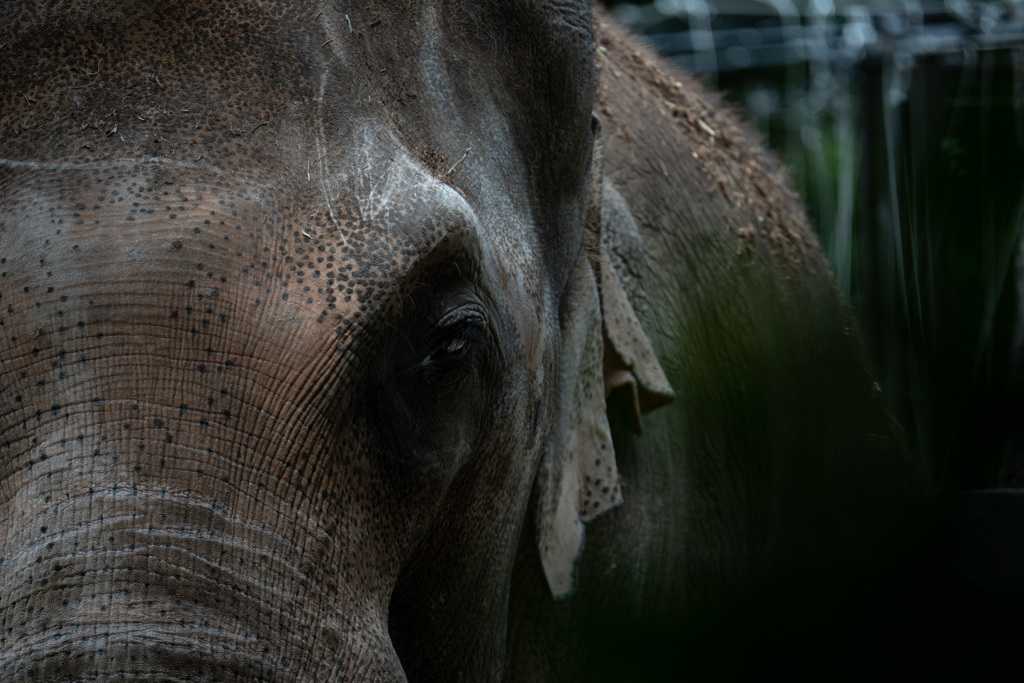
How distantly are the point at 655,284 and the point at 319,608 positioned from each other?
1.44 m

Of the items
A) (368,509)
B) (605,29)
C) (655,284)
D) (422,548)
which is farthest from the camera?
(605,29)

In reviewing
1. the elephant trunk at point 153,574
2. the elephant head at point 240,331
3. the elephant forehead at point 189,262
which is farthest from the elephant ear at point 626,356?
the elephant trunk at point 153,574

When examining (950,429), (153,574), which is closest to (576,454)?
(153,574)

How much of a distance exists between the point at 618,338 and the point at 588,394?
168 mm

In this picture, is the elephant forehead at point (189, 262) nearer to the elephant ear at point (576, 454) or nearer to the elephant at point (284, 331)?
the elephant at point (284, 331)

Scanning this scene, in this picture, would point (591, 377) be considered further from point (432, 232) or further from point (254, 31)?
point (254, 31)

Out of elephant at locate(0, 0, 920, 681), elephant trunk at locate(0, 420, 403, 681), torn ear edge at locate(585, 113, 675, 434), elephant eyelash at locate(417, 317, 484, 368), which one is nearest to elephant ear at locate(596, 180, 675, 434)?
torn ear edge at locate(585, 113, 675, 434)

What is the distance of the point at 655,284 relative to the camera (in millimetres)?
2305

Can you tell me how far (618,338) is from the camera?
189cm

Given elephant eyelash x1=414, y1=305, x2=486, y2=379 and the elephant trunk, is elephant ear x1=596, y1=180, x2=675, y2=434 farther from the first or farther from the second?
the elephant trunk

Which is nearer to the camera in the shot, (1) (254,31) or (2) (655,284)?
(1) (254,31)

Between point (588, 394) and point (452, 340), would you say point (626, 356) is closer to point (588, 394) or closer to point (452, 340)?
point (588, 394)

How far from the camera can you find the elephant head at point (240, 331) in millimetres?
919

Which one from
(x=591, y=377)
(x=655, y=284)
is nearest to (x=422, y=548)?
(x=591, y=377)
